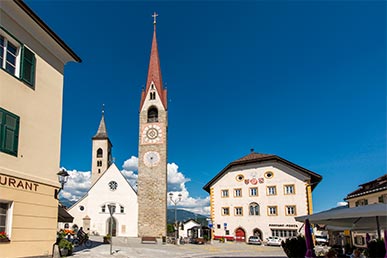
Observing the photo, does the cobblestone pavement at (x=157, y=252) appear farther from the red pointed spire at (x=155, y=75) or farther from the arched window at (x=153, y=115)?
the red pointed spire at (x=155, y=75)

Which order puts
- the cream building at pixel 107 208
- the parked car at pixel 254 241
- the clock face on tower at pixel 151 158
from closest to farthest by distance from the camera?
the parked car at pixel 254 241 < the cream building at pixel 107 208 < the clock face on tower at pixel 151 158

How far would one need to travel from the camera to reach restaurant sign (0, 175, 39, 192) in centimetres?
1027

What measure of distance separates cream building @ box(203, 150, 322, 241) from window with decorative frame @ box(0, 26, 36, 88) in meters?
32.8

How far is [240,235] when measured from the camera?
40.2m

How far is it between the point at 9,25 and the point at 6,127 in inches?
138

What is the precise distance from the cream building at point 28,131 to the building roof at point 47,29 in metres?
0.03

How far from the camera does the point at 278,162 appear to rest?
40.4 metres

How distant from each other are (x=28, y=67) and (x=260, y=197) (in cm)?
3332

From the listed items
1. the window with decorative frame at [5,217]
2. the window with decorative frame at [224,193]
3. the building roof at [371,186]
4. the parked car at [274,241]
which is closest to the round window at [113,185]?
the window with decorative frame at [224,193]

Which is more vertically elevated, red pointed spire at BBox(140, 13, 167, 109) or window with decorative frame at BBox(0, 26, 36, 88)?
red pointed spire at BBox(140, 13, 167, 109)

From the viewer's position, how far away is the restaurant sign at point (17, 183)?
10273mm

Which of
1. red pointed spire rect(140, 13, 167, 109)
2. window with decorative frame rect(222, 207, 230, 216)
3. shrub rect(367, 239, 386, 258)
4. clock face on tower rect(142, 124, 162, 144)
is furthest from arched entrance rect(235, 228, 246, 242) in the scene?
shrub rect(367, 239, 386, 258)

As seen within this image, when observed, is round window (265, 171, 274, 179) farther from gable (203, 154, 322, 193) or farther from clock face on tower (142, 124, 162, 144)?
clock face on tower (142, 124, 162, 144)

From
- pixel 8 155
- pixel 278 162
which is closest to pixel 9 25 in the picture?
pixel 8 155
